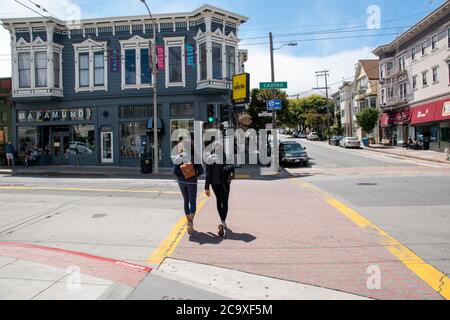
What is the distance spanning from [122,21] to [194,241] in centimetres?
2338

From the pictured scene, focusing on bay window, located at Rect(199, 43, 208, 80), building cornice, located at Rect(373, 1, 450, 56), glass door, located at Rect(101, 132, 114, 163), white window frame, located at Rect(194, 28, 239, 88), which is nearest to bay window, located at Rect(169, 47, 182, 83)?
white window frame, located at Rect(194, 28, 239, 88)

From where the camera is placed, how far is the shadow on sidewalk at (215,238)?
288 inches

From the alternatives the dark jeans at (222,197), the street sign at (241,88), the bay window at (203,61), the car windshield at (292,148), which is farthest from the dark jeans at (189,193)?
the car windshield at (292,148)

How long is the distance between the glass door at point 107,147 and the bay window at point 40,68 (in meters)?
5.18

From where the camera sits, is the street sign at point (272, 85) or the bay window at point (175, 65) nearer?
the street sign at point (272, 85)

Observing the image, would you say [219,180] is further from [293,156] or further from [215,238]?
[293,156]

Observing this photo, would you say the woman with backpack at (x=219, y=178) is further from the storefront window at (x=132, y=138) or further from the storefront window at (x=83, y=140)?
the storefront window at (x=83, y=140)

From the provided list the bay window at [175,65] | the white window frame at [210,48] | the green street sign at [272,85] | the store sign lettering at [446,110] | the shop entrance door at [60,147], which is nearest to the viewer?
the green street sign at [272,85]

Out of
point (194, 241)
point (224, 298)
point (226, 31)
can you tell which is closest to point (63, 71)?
point (226, 31)

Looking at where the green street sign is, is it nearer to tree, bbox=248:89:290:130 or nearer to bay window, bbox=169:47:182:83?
bay window, bbox=169:47:182:83

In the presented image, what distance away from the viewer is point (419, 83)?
39.2m

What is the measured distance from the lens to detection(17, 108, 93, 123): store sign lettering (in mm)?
27953

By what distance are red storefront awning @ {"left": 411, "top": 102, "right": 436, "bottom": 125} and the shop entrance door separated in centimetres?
2899

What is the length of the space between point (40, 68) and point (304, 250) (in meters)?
26.2
